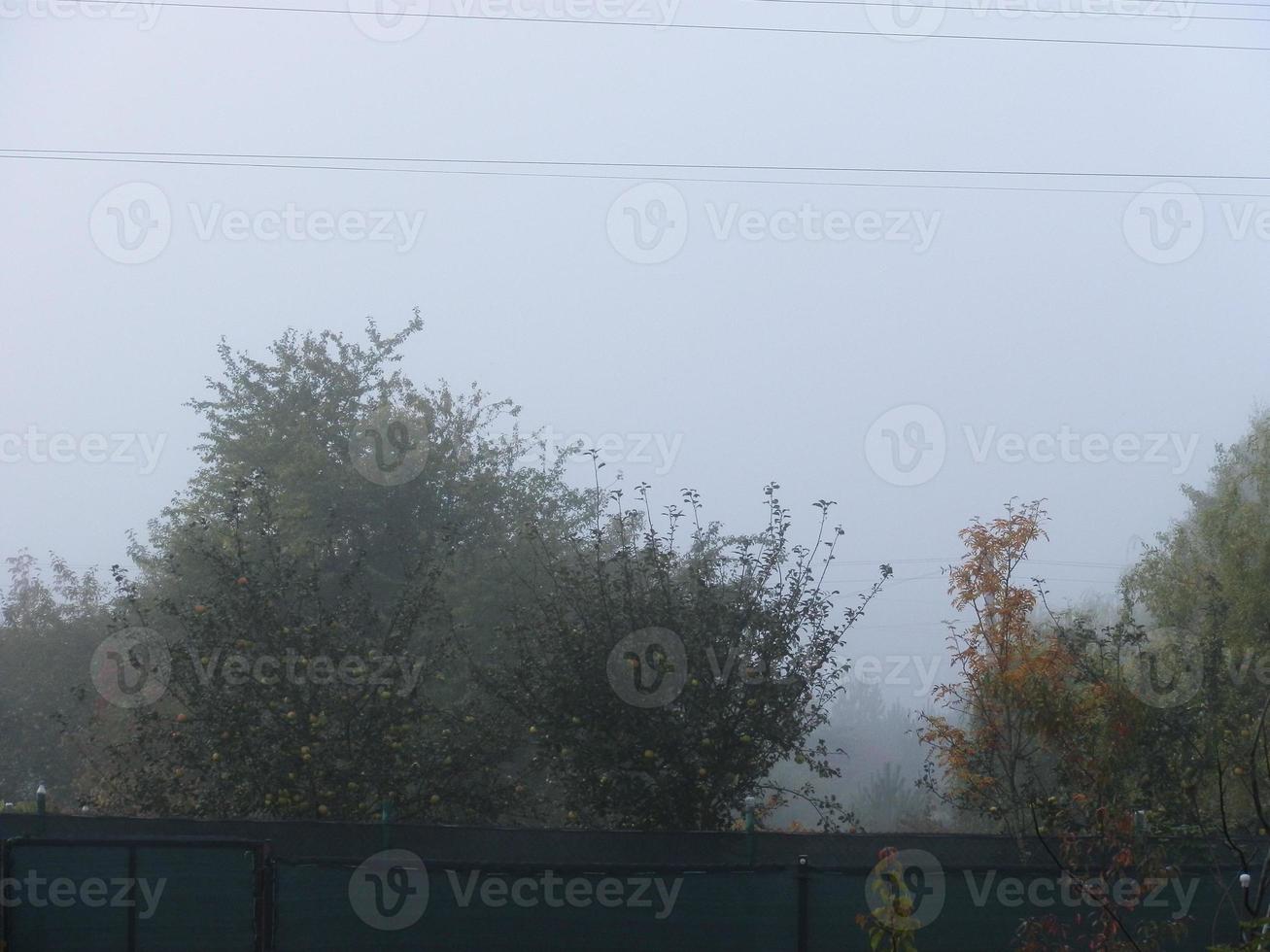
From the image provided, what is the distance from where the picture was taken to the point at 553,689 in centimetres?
1170

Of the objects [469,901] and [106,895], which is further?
[106,895]

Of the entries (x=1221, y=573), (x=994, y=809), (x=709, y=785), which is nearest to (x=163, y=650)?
(x=709, y=785)

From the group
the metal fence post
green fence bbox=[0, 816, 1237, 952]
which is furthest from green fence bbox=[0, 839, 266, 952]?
the metal fence post

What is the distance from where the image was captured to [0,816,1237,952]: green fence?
299 inches

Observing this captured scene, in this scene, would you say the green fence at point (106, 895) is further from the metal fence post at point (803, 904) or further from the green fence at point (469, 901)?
the metal fence post at point (803, 904)

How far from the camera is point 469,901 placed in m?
7.67

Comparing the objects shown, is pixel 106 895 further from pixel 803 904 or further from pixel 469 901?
pixel 803 904

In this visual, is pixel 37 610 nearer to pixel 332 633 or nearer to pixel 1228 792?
pixel 332 633

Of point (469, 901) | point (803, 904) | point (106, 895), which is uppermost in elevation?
point (106, 895)

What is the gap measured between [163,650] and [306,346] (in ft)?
37.4

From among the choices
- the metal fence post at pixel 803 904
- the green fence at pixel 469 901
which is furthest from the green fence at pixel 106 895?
the metal fence post at pixel 803 904

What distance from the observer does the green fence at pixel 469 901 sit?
299 inches

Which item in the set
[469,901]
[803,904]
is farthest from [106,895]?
[803,904]

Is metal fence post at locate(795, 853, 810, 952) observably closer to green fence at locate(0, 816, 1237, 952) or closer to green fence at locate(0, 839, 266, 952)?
green fence at locate(0, 816, 1237, 952)
